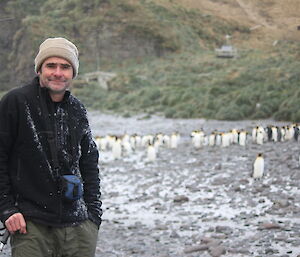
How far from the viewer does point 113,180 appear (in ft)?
30.2

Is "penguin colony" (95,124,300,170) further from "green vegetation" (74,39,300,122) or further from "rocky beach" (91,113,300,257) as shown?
"green vegetation" (74,39,300,122)

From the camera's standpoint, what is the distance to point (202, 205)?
6.61 meters

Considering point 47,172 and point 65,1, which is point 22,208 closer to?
point 47,172

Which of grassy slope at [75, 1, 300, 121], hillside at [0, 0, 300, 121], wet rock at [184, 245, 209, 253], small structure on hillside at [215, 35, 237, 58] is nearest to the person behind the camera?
wet rock at [184, 245, 209, 253]

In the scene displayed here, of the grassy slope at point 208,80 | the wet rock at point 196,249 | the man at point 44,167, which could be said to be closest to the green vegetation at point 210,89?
the grassy slope at point 208,80

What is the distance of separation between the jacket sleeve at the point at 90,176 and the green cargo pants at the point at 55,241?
6 centimetres

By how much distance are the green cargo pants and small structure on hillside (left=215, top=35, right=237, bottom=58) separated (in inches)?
912

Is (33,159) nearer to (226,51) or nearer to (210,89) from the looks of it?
(210,89)

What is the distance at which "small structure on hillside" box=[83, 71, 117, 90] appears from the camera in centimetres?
3312

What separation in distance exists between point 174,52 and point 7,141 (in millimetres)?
35591

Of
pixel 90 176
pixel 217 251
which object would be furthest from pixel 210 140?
pixel 90 176

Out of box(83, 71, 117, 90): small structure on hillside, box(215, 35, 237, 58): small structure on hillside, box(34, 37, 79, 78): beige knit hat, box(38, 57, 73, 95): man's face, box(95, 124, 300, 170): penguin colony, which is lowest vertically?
box(95, 124, 300, 170): penguin colony

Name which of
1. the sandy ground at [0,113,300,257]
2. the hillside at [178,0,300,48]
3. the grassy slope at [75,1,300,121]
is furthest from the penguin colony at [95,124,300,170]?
the hillside at [178,0,300,48]

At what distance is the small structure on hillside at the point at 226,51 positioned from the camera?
2611cm
